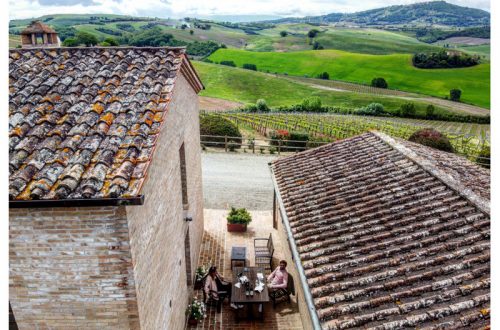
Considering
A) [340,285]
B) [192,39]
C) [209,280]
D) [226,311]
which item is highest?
[192,39]

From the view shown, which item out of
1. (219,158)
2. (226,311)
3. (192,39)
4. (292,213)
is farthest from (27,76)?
(192,39)

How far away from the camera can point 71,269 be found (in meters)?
5.07

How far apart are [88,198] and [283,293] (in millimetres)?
7778

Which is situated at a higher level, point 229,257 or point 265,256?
point 265,256

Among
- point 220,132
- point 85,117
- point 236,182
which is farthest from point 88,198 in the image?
point 220,132

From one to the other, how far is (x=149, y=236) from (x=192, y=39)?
111m

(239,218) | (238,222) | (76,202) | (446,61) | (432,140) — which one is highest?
(446,61)

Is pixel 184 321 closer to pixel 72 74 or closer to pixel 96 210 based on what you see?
pixel 96 210

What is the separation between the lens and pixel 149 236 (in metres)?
5.95

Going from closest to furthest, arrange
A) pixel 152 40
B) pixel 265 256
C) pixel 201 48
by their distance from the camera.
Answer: pixel 265 256, pixel 152 40, pixel 201 48

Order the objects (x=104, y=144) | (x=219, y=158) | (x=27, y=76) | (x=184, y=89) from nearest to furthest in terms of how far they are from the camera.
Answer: (x=104, y=144), (x=27, y=76), (x=184, y=89), (x=219, y=158)

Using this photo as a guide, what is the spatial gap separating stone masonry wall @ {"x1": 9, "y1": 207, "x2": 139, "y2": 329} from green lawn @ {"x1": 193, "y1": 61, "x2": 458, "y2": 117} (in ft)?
181

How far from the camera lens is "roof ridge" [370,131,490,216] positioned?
706cm

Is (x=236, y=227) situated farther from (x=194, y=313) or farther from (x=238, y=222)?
(x=194, y=313)
